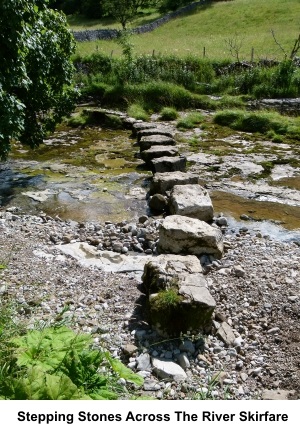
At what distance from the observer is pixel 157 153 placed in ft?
35.8

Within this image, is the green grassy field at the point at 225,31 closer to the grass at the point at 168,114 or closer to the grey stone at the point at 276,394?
the grass at the point at 168,114

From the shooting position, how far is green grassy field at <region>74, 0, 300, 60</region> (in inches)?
1030

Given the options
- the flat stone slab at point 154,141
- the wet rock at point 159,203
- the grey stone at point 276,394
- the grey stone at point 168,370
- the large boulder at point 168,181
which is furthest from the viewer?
the flat stone slab at point 154,141

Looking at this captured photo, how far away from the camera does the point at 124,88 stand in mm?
17219

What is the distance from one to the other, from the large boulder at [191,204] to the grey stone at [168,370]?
3.54 metres

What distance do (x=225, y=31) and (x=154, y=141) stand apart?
80.9 ft

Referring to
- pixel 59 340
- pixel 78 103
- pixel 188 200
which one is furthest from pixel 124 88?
pixel 59 340

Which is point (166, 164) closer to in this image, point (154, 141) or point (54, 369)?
point (154, 141)

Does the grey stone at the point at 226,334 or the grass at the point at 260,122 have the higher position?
the grey stone at the point at 226,334

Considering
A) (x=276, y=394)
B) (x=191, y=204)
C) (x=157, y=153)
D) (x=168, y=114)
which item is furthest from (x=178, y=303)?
(x=168, y=114)

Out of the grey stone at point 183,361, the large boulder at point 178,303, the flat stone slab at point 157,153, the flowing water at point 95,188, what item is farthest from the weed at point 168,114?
the grey stone at point 183,361

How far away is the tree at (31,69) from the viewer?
24.1 ft

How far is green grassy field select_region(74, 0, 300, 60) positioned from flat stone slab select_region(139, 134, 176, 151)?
42.6 ft
